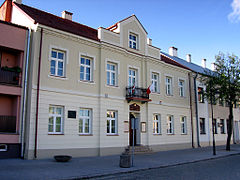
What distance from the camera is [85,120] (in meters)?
16.8

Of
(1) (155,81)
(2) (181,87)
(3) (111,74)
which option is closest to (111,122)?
(3) (111,74)

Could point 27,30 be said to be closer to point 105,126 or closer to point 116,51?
point 116,51

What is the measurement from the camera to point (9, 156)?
1388 centimetres

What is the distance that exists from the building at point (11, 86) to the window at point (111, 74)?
19.8 feet

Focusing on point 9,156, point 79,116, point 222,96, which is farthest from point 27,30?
point 222,96

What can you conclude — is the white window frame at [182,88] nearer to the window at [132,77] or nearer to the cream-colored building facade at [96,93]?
the cream-colored building facade at [96,93]

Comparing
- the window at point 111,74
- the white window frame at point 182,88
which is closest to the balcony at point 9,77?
the window at point 111,74

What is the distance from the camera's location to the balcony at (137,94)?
19025 millimetres

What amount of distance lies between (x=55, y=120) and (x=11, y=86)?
3187 mm

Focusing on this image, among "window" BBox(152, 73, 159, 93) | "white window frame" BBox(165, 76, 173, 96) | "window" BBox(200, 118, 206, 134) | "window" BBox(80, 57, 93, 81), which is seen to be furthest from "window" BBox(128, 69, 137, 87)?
"window" BBox(200, 118, 206, 134)

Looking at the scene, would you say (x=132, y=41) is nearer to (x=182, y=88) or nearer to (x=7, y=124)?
(x=182, y=88)

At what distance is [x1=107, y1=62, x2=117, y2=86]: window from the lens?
18.6 meters

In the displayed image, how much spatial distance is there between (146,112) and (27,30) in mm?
10870

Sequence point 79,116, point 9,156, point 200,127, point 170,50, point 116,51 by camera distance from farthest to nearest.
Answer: point 170,50 → point 200,127 → point 116,51 → point 79,116 → point 9,156
